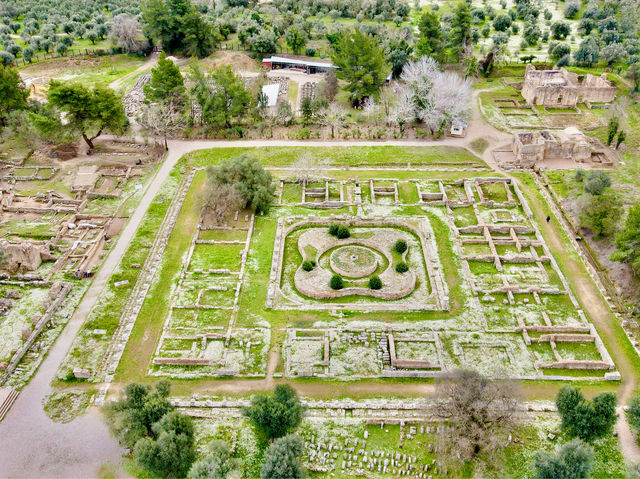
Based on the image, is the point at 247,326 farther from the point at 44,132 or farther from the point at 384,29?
the point at 384,29

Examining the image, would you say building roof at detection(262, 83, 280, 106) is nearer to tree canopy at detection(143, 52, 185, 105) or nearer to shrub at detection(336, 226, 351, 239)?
tree canopy at detection(143, 52, 185, 105)

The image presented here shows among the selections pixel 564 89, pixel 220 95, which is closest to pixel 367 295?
pixel 220 95

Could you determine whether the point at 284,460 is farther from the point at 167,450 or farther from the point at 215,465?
the point at 167,450

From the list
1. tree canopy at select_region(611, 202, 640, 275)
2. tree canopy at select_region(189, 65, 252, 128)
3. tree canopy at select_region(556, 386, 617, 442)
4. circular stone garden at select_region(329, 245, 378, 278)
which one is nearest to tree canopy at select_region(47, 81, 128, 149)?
tree canopy at select_region(189, 65, 252, 128)

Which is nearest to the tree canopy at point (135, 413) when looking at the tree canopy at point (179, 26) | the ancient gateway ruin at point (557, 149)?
the ancient gateway ruin at point (557, 149)

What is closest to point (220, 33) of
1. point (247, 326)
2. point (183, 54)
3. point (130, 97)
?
point (183, 54)

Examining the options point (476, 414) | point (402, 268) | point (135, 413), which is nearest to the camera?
point (476, 414)
